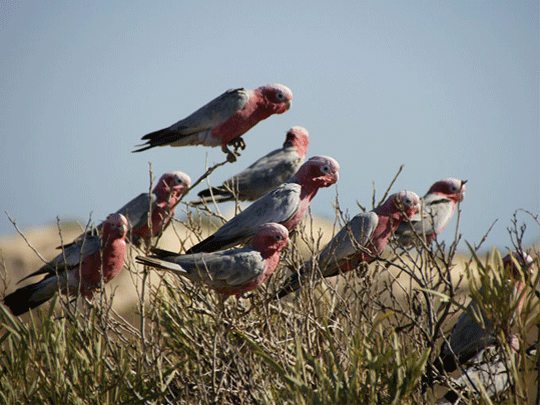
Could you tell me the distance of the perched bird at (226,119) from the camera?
5.39m

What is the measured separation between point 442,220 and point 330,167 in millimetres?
1736

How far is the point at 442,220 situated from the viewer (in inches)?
234

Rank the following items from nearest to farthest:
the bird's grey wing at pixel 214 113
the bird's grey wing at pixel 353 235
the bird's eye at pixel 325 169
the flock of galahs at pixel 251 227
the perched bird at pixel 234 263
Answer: the perched bird at pixel 234 263 → the flock of galahs at pixel 251 227 → the bird's grey wing at pixel 353 235 → the bird's eye at pixel 325 169 → the bird's grey wing at pixel 214 113

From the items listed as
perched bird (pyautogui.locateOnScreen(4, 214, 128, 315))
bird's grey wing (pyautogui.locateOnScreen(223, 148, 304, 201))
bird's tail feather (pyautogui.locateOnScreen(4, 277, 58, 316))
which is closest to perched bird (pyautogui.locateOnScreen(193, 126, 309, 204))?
bird's grey wing (pyautogui.locateOnScreen(223, 148, 304, 201))

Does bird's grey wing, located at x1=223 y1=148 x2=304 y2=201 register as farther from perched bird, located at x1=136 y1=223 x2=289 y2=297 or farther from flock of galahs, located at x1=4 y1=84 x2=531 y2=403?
perched bird, located at x1=136 y1=223 x2=289 y2=297

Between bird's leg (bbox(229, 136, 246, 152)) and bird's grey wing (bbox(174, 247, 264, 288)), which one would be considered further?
bird's leg (bbox(229, 136, 246, 152))

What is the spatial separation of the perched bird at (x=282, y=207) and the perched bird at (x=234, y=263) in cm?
41

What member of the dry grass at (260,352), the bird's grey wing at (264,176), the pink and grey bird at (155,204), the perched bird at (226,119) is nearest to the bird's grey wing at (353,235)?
the dry grass at (260,352)

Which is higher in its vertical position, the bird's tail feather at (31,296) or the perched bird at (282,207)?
the perched bird at (282,207)

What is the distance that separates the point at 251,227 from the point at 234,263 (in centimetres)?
65

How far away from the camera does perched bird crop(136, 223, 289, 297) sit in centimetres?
375

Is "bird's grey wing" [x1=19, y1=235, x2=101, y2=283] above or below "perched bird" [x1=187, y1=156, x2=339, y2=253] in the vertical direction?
below

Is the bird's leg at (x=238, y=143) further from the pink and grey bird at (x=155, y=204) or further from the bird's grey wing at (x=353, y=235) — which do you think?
the bird's grey wing at (x=353, y=235)

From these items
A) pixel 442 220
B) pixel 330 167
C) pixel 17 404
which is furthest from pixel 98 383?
pixel 442 220
